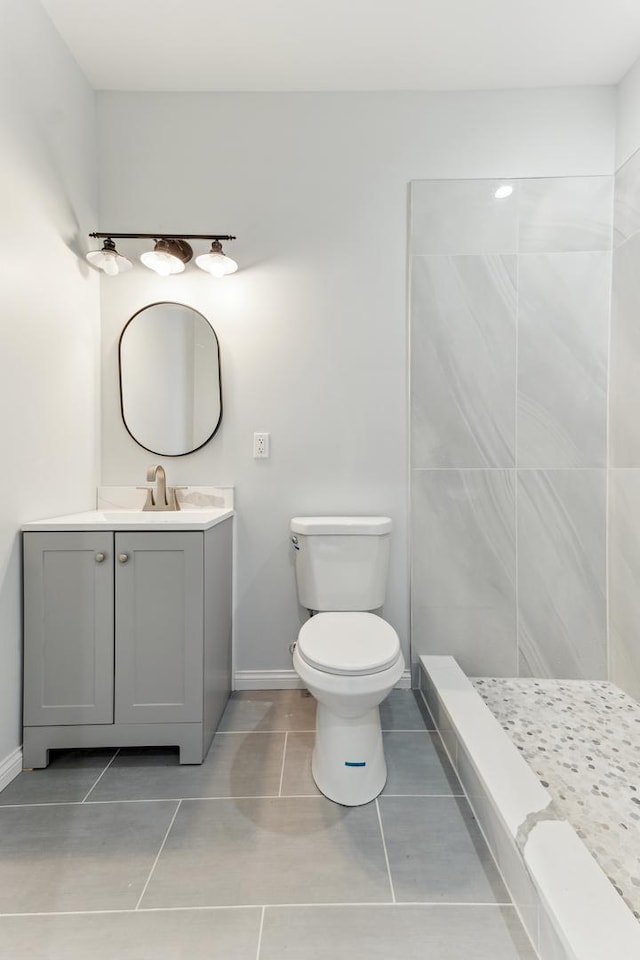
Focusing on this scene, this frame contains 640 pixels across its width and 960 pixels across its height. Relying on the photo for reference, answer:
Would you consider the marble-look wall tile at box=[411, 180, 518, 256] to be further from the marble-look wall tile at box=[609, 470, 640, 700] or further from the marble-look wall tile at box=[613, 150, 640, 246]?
the marble-look wall tile at box=[609, 470, 640, 700]

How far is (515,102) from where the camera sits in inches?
77.5

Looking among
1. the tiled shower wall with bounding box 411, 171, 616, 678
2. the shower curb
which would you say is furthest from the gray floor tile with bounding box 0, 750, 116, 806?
the tiled shower wall with bounding box 411, 171, 616, 678

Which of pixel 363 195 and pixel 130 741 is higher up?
pixel 363 195

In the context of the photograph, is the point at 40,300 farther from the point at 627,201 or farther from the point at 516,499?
the point at 627,201

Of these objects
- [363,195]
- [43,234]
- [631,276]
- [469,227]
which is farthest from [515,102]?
[43,234]

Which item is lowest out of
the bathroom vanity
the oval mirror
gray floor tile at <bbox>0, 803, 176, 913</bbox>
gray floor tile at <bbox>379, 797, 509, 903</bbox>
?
gray floor tile at <bbox>0, 803, 176, 913</bbox>

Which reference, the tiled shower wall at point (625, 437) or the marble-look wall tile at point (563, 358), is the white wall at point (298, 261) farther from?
the marble-look wall tile at point (563, 358)

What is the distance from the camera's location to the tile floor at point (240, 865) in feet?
3.13

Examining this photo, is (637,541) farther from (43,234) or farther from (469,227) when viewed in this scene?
(43,234)

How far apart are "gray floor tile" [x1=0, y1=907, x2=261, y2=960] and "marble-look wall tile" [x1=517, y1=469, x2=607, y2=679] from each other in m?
1.45

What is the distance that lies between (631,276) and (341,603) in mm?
1705

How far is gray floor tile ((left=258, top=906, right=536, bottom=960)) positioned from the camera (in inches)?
36.5

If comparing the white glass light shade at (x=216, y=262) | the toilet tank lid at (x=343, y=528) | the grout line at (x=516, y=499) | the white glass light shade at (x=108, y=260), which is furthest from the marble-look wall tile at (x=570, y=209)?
the white glass light shade at (x=108, y=260)

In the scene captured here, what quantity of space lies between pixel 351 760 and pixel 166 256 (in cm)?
191
